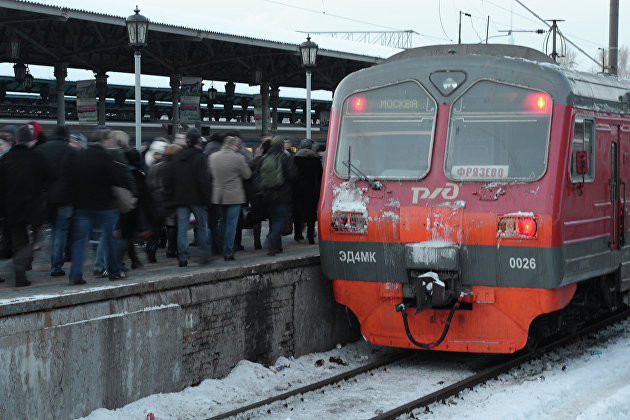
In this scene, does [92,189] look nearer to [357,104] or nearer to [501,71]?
[357,104]

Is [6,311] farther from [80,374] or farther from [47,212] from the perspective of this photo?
[47,212]

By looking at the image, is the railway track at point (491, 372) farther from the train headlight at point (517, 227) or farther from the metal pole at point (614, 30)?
the metal pole at point (614, 30)

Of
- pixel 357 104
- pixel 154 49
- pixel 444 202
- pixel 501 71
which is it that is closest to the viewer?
pixel 444 202

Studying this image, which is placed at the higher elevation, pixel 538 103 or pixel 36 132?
pixel 538 103

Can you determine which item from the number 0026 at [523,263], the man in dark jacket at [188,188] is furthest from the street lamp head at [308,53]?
the number 0026 at [523,263]

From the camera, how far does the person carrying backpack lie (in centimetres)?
1177

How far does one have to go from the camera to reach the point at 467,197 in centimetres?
908

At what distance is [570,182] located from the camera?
9.08 metres

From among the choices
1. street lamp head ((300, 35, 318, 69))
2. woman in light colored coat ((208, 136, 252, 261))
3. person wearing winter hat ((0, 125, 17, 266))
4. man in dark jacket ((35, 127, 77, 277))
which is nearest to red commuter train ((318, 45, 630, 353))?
woman in light colored coat ((208, 136, 252, 261))

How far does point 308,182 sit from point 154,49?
55.4 feet

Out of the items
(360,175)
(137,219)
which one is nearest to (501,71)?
(360,175)

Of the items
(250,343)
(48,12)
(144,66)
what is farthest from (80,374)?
(144,66)

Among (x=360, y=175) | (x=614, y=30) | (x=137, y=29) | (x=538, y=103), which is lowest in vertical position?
(x=360, y=175)

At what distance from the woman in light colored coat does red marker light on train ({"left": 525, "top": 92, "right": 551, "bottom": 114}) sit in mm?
3565
